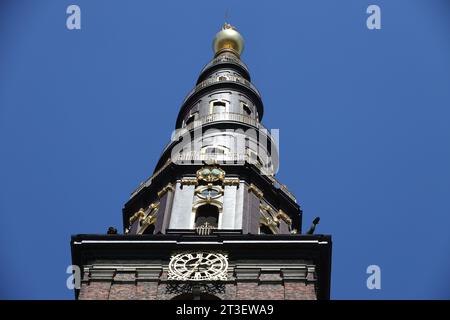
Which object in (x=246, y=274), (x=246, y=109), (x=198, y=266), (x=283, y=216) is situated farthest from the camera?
(x=246, y=109)

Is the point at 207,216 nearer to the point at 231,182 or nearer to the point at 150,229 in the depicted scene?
the point at 231,182

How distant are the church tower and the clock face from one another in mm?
35

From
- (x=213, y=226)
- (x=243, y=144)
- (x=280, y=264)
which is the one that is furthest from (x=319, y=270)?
(x=243, y=144)

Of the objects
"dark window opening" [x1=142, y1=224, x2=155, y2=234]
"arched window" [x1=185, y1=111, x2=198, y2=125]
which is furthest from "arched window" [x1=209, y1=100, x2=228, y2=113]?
"dark window opening" [x1=142, y1=224, x2=155, y2=234]

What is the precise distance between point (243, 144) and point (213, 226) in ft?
28.6

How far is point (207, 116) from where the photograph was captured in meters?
54.5

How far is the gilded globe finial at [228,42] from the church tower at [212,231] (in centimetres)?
1060

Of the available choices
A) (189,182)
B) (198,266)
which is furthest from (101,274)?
(189,182)

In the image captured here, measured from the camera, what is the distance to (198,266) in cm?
3894

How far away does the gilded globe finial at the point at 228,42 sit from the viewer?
68.5m

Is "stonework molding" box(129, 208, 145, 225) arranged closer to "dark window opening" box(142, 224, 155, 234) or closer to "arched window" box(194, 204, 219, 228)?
"dark window opening" box(142, 224, 155, 234)

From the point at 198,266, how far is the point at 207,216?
576cm

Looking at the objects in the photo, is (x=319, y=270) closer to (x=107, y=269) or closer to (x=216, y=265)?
(x=216, y=265)
